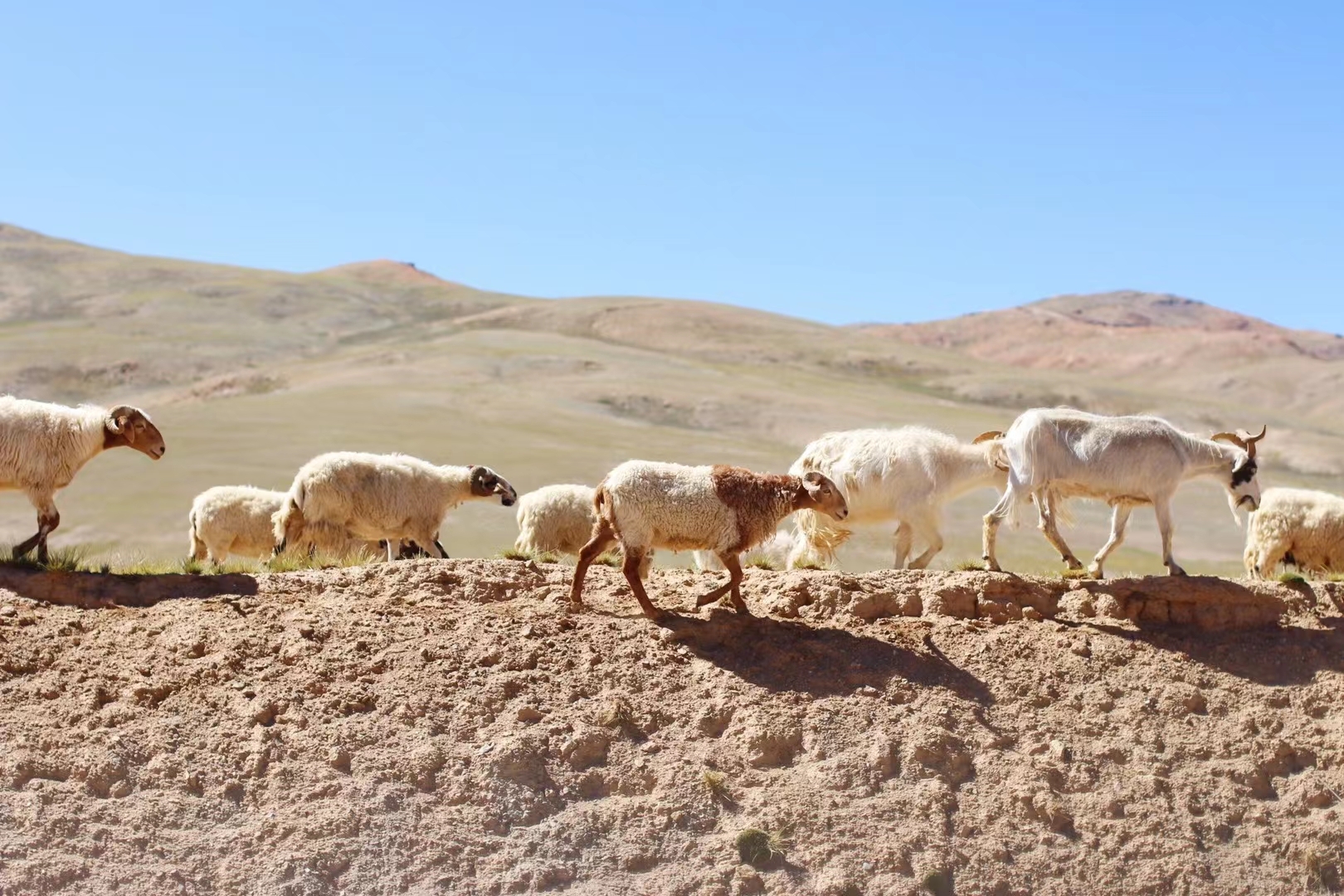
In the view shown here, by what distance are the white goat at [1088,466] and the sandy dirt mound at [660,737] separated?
69cm

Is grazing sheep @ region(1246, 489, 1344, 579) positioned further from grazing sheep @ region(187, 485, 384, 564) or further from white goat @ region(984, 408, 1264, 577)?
grazing sheep @ region(187, 485, 384, 564)

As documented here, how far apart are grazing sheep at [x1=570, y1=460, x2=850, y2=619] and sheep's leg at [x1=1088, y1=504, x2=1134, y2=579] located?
3.06 metres

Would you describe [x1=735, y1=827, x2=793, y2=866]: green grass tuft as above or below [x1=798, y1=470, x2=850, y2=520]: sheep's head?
below

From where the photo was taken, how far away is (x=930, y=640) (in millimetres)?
11117

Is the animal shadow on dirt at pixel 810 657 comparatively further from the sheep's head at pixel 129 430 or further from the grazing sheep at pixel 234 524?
the grazing sheep at pixel 234 524

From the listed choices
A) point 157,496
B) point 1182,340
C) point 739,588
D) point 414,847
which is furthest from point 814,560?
point 1182,340

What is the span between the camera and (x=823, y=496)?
→ 1164 centimetres

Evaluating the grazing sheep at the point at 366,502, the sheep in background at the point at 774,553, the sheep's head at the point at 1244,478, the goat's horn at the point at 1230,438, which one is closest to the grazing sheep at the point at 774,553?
the sheep in background at the point at 774,553

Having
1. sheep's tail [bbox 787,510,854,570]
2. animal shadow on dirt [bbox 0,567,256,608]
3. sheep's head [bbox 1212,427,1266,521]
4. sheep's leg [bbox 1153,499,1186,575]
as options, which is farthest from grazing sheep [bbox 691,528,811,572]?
animal shadow on dirt [bbox 0,567,256,608]

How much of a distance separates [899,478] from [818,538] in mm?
1136

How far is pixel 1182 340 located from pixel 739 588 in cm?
15041

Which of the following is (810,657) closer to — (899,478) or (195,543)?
(899,478)

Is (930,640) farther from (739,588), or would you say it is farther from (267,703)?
(267,703)

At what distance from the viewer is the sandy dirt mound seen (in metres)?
9.13
